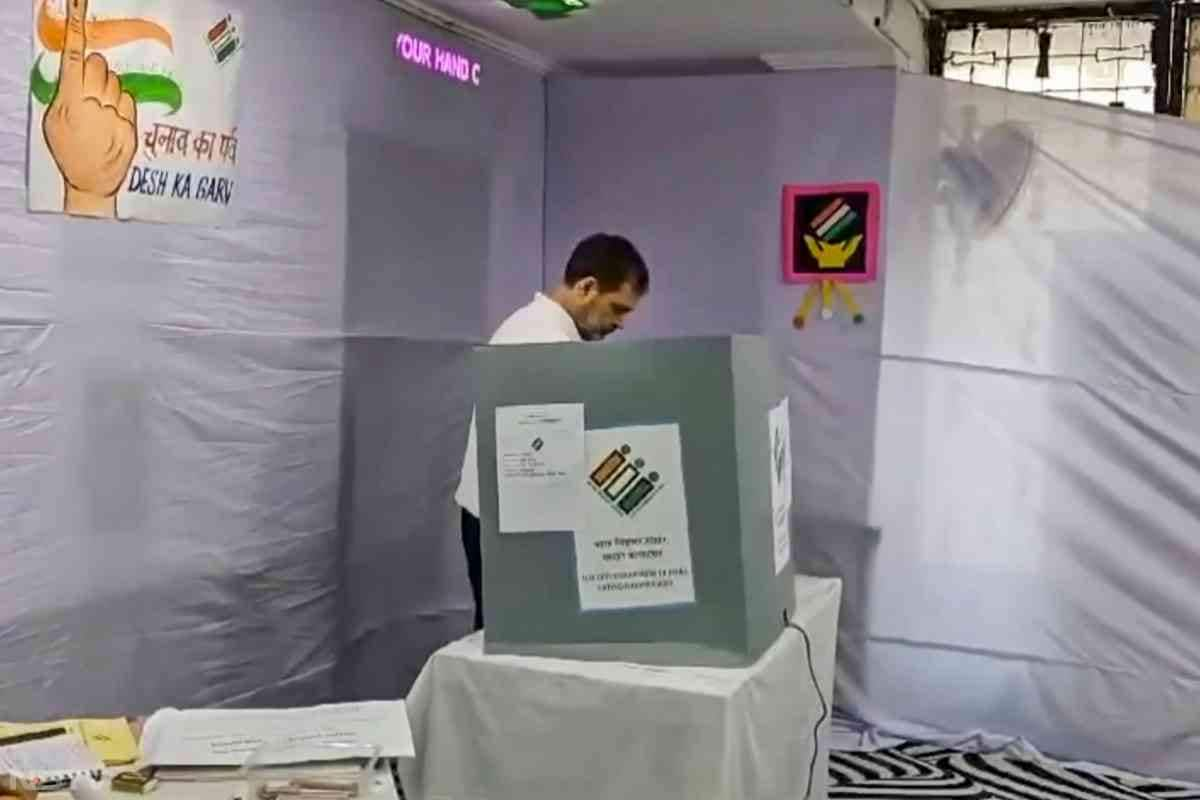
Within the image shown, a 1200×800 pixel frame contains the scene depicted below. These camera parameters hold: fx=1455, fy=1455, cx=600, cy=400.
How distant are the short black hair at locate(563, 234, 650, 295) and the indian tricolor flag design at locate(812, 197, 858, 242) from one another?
3.70ft

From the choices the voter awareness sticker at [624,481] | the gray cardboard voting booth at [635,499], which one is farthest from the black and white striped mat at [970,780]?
the voter awareness sticker at [624,481]

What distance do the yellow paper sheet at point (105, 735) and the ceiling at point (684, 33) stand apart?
7.34 ft

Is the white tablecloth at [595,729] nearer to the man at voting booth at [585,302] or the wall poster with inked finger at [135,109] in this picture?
the man at voting booth at [585,302]

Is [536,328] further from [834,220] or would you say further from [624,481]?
[834,220]

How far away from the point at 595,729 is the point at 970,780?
6.35 ft

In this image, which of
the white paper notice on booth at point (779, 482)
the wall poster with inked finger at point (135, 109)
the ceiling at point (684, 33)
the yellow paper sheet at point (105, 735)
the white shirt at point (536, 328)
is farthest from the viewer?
the ceiling at point (684, 33)

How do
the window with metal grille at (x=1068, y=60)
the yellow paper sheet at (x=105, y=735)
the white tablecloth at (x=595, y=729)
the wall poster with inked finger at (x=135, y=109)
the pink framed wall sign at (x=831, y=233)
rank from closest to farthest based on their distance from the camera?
the yellow paper sheet at (x=105, y=735) < the white tablecloth at (x=595, y=729) < the wall poster with inked finger at (x=135, y=109) < the pink framed wall sign at (x=831, y=233) < the window with metal grille at (x=1068, y=60)

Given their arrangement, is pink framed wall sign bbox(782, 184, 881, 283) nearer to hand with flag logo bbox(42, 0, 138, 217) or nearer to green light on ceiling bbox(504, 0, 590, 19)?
green light on ceiling bbox(504, 0, 590, 19)

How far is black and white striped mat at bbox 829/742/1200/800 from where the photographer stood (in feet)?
12.0

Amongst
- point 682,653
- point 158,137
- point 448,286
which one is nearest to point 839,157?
point 448,286

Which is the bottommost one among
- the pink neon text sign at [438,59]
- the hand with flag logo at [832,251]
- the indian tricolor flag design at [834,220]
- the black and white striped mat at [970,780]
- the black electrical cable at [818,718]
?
the black and white striped mat at [970,780]

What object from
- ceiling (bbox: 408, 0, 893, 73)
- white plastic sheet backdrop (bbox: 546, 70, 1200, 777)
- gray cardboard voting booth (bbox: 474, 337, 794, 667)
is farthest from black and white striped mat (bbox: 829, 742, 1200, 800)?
ceiling (bbox: 408, 0, 893, 73)

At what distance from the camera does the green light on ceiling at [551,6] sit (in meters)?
3.43

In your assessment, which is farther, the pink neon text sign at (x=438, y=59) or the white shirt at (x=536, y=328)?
the pink neon text sign at (x=438, y=59)
